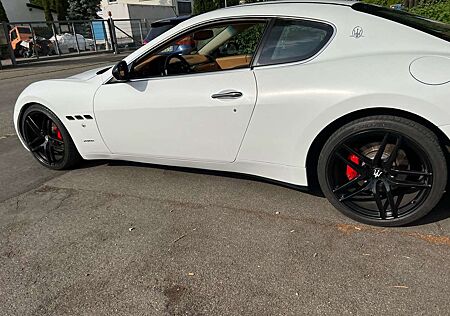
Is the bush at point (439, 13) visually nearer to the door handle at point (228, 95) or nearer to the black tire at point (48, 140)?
the door handle at point (228, 95)

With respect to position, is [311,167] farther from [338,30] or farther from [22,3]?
[22,3]

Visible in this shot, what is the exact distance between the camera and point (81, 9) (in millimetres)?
32656

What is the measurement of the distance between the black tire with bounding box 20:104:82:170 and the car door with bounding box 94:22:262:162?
59 centimetres

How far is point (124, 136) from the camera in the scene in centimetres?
327

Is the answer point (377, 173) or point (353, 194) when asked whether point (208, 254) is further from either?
point (377, 173)

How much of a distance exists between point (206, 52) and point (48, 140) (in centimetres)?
199

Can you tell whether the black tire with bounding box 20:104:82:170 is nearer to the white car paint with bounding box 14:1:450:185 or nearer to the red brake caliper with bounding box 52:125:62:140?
the red brake caliper with bounding box 52:125:62:140

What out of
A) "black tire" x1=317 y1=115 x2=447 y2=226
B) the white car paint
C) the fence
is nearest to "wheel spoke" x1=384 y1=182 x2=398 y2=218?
"black tire" x1=317 y1=115 x2=447 y2=226

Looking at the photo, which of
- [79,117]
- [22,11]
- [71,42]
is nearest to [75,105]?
[79,117]

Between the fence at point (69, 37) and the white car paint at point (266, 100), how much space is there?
1726cm

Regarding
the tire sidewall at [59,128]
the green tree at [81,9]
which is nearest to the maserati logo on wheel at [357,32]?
the tire sidewall at [59,128]

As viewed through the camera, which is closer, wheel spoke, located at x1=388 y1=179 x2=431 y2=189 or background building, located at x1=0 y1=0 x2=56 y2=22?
wheel spoke, located at x1=388 y1=179 x2=431 y2=189

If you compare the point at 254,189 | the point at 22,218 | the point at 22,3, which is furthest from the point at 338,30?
the point at 22,3

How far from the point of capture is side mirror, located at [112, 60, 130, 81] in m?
3.03
